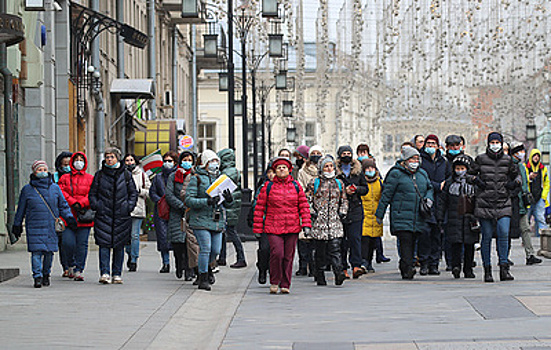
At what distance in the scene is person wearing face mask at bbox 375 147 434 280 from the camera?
16625 mm

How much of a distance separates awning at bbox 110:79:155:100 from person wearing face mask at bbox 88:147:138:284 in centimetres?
2192

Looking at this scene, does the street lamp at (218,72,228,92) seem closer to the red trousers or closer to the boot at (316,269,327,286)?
the boot at (316,269,327,286)

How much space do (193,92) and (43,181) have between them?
5249 cm

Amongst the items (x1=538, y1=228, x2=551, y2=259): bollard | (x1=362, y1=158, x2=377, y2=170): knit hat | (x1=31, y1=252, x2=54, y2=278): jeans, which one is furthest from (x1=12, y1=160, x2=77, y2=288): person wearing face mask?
(x1=538, y1=228, x2=551, y2=259): bollard

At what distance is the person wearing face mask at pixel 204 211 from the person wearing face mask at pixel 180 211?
24.5 inches

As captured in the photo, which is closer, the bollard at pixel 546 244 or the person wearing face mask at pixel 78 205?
the person wearing face mask at pixel 78 205

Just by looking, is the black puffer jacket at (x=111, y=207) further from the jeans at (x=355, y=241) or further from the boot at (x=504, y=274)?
the boot at (x=504, y=274)

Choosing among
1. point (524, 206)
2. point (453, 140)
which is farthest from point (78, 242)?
point (524, 206)

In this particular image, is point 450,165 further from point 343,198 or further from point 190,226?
point 190,226

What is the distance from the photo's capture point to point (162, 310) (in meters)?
12.8

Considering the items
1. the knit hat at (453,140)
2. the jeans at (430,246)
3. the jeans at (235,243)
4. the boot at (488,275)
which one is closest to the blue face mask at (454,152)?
the knit hat at (453,140)

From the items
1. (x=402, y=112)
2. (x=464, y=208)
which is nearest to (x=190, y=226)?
(x=464, y=208)

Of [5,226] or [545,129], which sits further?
[545,129]

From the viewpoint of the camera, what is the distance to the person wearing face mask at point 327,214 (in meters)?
15.8
